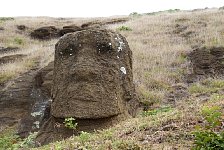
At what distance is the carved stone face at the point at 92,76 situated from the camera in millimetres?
8891

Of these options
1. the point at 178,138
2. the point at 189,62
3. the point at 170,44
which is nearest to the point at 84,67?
the point at 178,138

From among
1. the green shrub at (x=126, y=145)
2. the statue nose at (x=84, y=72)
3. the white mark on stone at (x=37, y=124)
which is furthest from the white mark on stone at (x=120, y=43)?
the green shrub at (x=126, y=145)

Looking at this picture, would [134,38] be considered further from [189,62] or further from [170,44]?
[189,62]

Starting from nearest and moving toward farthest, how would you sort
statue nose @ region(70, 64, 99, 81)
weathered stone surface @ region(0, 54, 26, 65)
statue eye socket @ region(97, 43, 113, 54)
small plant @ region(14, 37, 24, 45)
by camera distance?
statue nose @ region(70, 64, 99, 81) < statue eye socket @ region(97, 43, 113, 54) < weathered stone surface @ region(0, 54, 26, 65) < small plant @ region(14, 37, 24, 45)

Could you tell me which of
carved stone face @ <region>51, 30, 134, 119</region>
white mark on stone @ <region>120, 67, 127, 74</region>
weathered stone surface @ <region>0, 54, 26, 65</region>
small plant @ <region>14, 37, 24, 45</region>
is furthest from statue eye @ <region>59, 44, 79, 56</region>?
small plant @ <region>14, 37, 24, 45</region>

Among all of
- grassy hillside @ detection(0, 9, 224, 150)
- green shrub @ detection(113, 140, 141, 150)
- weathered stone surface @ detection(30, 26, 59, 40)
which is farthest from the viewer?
weathered stone surface @ detection(30, 26, 59, 40)

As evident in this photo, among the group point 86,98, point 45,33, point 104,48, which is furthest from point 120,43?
point 45,33

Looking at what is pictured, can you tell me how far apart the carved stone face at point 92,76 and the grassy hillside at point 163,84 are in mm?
792

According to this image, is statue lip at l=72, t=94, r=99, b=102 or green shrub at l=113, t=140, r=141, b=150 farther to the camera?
statue lip at l=72, t=94, r=99, b=102

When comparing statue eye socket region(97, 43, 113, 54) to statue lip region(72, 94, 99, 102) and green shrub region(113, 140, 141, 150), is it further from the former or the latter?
green shrub region(113, 140, 141, 150)

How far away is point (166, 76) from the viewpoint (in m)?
14.9

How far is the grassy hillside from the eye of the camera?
17.7 ft

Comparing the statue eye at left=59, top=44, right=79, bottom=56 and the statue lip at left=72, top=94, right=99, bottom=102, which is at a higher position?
the statue eye at left=59, top=44, right=79, bottom=56

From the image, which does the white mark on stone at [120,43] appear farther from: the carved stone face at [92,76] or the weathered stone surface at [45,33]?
the weathered stone surface at [45,33]
